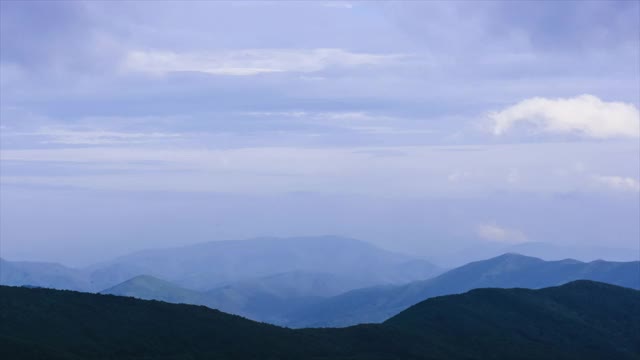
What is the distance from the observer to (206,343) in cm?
18912

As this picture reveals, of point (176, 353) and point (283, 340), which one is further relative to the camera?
point (283, 340)

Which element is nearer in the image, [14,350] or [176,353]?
[14,350]

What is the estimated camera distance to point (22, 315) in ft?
612

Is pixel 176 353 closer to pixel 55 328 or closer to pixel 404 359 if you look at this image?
pixel 55 328

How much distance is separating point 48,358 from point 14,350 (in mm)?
5572

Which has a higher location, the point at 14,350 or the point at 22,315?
the point at 22,315

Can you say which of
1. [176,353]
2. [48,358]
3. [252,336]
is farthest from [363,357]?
[48,358]

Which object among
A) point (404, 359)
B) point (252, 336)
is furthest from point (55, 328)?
point (404, 359)

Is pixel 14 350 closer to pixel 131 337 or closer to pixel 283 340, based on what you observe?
pixel 131 337

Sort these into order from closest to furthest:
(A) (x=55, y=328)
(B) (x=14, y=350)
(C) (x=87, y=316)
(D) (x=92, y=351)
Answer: (B) (x=14, y=350), (D) (x=92, y=351), (A) (x=55, y=328), (C) (x=87, y=316)

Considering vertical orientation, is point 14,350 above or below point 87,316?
below

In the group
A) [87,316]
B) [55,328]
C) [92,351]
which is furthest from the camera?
[87,316]

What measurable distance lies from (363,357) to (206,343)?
3294 centimetres

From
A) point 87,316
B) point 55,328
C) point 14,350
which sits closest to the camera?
point 14,350
